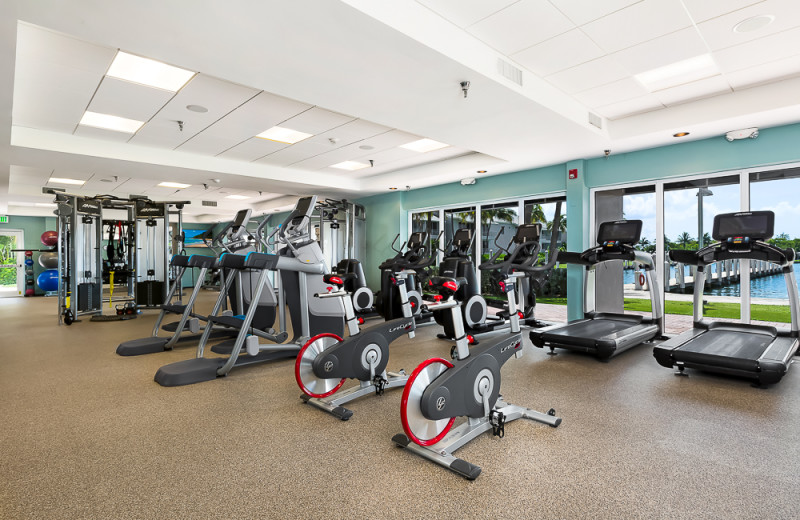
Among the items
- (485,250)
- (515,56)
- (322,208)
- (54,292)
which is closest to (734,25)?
(515,56)

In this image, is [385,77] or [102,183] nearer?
[385,77]

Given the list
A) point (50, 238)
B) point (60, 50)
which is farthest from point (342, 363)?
point (50, 238)

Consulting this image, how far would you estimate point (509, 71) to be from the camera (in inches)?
149

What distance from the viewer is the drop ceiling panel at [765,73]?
3.87 m

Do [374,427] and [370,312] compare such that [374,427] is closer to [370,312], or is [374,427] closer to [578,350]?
[578,350]

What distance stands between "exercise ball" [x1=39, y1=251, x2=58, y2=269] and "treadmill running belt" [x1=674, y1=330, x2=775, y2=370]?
1443 cm

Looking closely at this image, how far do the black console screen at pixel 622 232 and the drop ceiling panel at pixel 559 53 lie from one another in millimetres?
2046

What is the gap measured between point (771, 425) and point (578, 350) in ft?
5.92

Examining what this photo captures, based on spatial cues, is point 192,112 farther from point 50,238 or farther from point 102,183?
point 50,238

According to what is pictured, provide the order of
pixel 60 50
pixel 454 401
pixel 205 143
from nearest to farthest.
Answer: pixel 454 401, pixel 60 50, pixel 205 143

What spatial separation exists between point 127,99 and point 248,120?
4.26ft

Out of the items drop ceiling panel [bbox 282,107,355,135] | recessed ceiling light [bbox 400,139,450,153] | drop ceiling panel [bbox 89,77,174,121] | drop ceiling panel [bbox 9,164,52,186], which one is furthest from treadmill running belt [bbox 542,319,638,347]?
drop ceiling panel [bbox 9,164,52,186]

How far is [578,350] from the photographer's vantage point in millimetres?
4391

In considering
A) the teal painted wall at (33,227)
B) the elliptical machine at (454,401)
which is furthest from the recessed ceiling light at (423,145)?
the teal painted wall at (33,227)
